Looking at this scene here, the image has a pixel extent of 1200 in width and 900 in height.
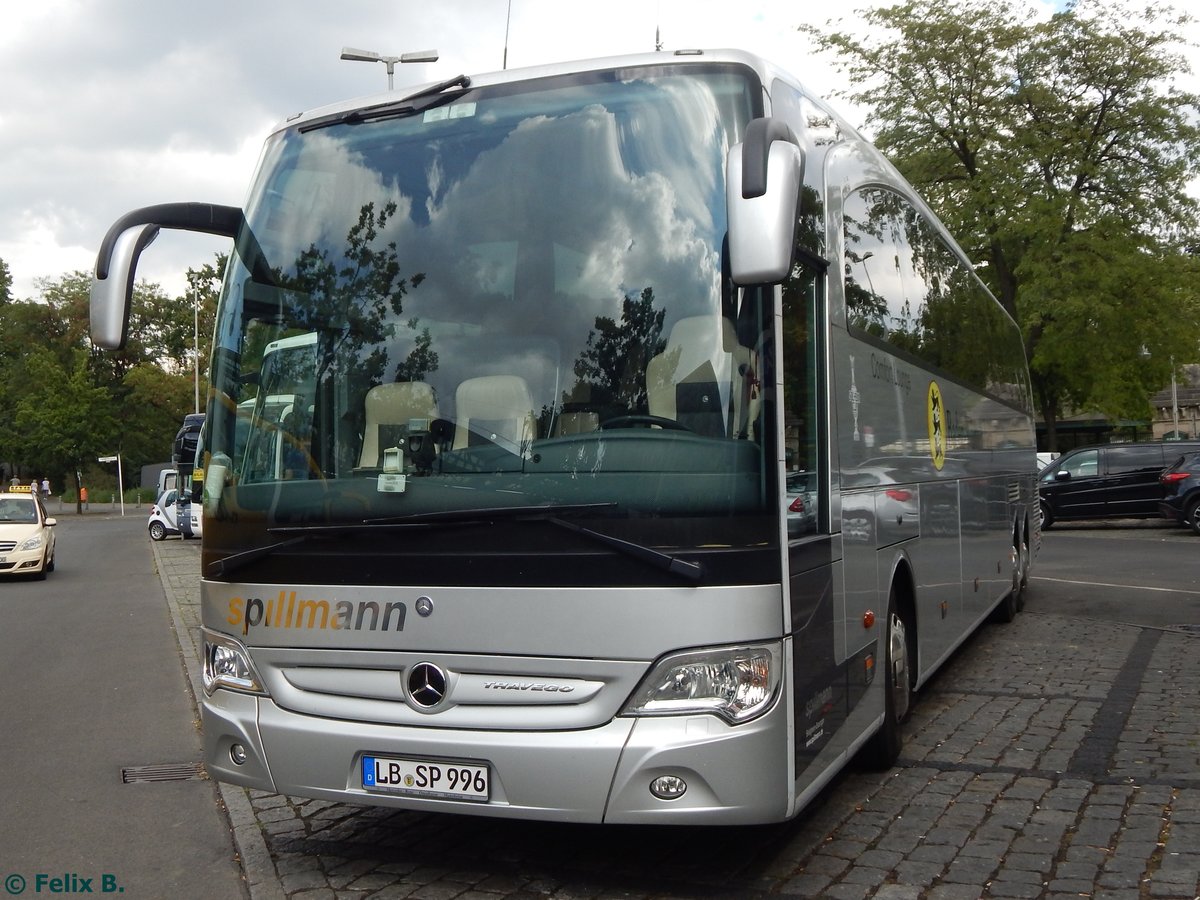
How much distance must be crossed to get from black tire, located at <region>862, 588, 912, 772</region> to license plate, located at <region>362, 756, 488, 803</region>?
2.55 m

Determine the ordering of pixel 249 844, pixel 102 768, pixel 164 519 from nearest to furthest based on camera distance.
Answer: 1. pixel 249 844
2. pixel 102 768
3. pixel 164 519

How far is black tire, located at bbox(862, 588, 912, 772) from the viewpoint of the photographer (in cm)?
664

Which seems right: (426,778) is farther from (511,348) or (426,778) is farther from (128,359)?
(128,359)

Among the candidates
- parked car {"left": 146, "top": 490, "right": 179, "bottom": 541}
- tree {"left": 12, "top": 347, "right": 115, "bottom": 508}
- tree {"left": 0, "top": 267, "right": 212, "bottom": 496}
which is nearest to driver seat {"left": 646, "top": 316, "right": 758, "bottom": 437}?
parked car {"left": 146, "top": 490, "right": 179, "bottom": 541}

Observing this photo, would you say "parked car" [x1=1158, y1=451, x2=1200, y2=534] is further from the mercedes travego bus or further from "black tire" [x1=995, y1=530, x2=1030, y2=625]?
the mercedes travego bus

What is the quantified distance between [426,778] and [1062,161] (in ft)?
113

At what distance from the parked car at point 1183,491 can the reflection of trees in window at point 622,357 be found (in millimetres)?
23065

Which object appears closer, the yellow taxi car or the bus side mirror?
the bus side mirror

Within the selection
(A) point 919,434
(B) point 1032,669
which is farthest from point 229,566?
(B) point 1032,669

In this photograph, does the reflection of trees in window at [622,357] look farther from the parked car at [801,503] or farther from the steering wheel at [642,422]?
the parked car at [801,503]

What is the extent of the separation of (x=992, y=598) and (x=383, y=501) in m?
7.25

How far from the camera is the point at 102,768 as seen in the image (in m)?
7.79

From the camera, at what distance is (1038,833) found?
5.59 m

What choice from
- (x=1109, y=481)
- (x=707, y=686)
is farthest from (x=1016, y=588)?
(x=1109, y=481)
